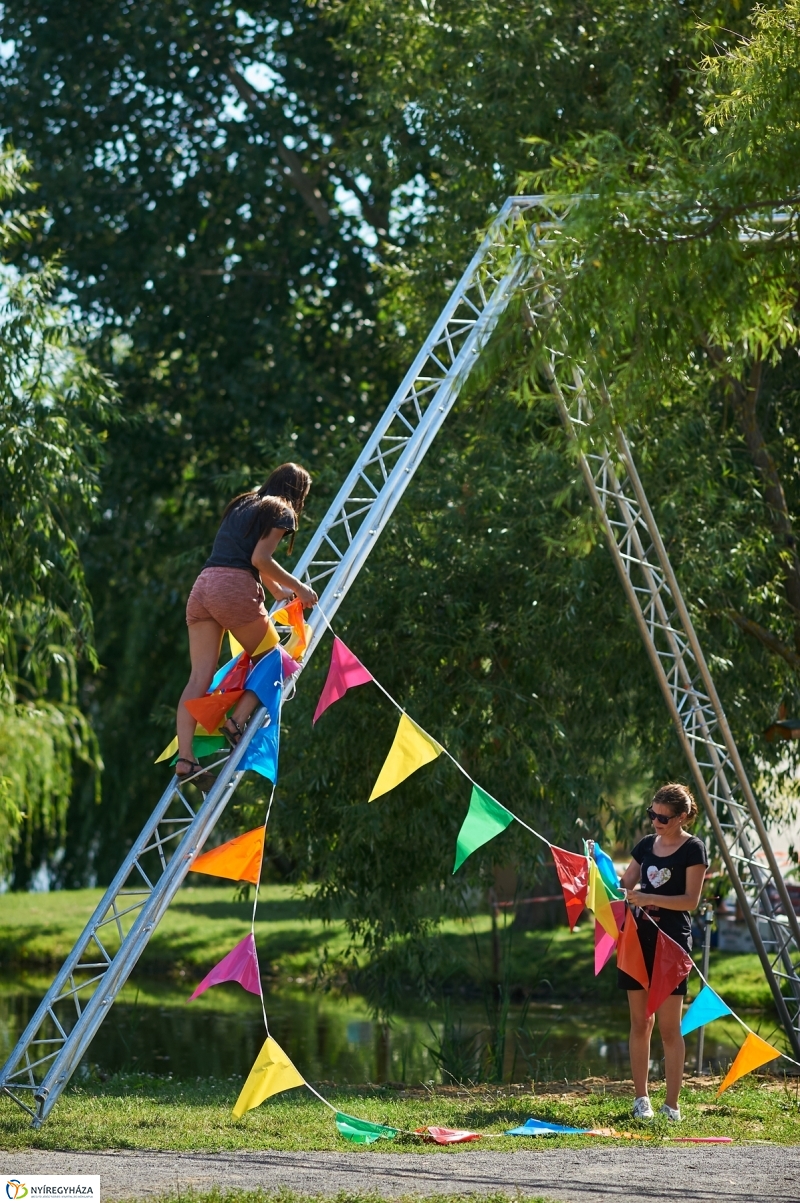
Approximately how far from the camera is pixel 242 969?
19.8 feet

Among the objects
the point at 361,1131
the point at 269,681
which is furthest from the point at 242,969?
the point at 269,681

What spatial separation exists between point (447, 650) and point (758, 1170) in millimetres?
5123

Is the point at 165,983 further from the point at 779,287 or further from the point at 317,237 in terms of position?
the point at 779,287

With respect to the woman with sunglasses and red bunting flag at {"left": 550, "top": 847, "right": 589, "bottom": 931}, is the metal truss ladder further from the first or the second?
the woman with sunglasses

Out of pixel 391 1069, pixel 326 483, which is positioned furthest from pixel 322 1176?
pixel 326 483

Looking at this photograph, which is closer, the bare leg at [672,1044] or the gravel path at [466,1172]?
the gravel path at [466,1172]

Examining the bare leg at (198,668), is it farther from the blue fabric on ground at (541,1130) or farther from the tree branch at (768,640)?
the tree branch at (768,640)

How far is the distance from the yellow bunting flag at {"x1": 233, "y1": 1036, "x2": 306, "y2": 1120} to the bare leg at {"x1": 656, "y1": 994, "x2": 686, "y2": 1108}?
78.3 inches

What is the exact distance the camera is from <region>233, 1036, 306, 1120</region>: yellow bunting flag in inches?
225

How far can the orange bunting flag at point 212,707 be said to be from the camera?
6.47 m

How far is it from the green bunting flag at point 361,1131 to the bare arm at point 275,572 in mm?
2425

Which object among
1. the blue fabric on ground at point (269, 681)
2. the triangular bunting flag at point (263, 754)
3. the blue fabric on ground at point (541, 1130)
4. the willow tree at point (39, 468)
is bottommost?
the blue fabric on ground at point (541, 1130)

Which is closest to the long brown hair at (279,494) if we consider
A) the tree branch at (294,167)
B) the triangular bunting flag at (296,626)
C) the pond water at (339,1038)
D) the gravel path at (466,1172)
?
the triangular bunting flag at (296,626)

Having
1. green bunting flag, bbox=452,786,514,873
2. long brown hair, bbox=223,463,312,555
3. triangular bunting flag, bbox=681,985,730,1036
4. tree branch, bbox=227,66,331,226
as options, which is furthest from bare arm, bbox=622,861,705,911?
tree branch, bbox=227,66,331,226
